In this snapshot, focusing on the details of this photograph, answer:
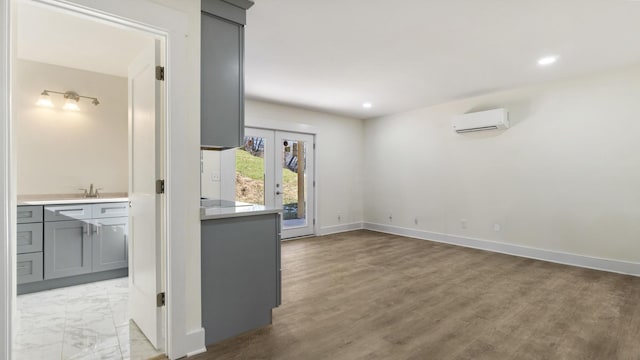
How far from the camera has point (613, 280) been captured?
3.62 meters

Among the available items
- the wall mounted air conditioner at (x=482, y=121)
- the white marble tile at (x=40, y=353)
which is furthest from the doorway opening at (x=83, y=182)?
the wall mounted air conditioner at (x=482, y=121)

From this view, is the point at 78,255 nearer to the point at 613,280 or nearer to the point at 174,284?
the point at 174,284

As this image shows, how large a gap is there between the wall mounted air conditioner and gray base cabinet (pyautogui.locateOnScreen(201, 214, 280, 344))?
3995 mm

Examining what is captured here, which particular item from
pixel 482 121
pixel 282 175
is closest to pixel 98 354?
pixel 282 175

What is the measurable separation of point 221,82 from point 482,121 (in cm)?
431

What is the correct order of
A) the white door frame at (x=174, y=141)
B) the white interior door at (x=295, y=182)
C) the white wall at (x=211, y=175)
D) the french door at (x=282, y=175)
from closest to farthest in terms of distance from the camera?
the white door frame at (x=174, y=141)
the white wall at (x=211, y=175)
the french door at (x=282, y=175)
the white interior door at (x=295, y=182)

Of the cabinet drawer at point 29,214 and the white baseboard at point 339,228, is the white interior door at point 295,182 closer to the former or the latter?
the white baseboard at point 339,228

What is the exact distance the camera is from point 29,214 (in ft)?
10.4

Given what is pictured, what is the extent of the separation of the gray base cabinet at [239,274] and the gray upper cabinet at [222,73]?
645 millimetres

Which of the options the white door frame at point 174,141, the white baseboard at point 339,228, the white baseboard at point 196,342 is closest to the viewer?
the white door frame at point 174,141

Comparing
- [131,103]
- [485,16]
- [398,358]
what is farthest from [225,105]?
[485,16]

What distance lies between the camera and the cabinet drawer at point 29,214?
312 cm

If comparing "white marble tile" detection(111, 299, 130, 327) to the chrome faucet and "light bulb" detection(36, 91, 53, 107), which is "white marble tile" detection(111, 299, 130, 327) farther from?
"light bulb" detection(36, 91, 53, 107)

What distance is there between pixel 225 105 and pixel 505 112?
A: 4.38 metres
